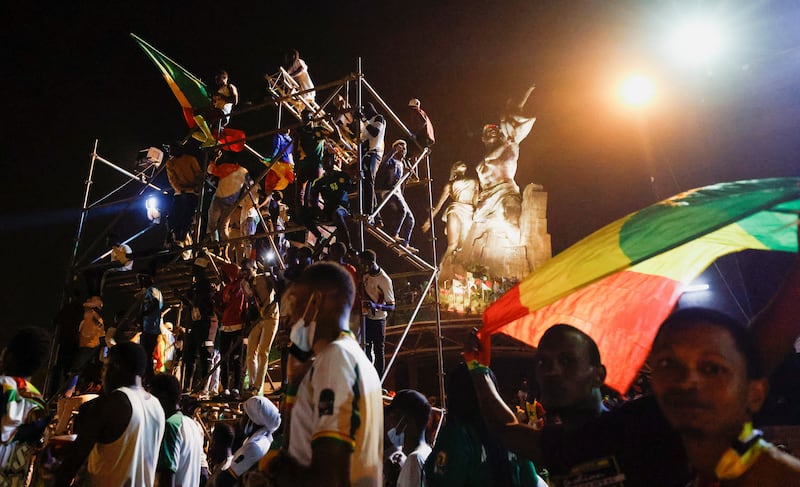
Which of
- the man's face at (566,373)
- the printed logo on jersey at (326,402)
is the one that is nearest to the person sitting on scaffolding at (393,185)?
the man's face at (566,373)

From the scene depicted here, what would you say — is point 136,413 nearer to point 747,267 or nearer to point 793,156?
point 747,267

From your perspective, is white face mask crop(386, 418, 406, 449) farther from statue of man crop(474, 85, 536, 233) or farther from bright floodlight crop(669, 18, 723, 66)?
statue of man crop(474, 85, 536, 233)

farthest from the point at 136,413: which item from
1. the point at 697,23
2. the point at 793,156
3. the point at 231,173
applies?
the point at 793,156

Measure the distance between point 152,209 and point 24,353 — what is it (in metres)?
8.42

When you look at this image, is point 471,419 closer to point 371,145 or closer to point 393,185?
point 371,145

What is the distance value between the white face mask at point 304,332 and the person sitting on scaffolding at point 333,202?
533cm

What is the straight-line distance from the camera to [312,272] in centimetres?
303

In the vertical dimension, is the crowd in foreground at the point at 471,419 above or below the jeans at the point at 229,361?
below

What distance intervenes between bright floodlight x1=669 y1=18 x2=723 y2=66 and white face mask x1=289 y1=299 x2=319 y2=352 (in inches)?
519

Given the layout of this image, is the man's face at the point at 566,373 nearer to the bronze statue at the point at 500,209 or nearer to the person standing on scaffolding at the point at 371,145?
the person standing on scaffolding at the point at 371,145

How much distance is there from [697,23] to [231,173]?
10.9 metres

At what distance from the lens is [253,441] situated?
5.06 m

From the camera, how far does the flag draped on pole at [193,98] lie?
10789 millimetres

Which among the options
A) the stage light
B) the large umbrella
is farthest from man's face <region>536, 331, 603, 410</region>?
the stage light
